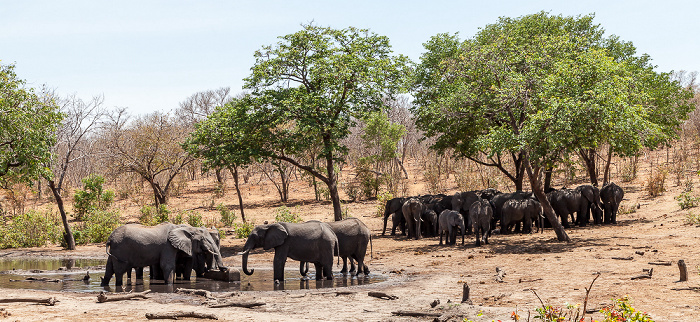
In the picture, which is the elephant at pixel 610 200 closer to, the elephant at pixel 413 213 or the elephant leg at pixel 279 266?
the elephant at pixel 413 213

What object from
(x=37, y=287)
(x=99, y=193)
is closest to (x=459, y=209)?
(x=37, y=287)

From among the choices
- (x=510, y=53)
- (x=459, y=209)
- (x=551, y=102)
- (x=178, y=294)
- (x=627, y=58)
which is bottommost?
(x=178, y=294)

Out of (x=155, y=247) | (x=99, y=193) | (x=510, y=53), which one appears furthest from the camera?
(x=99, y=193)

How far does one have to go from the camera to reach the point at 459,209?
2589 cm

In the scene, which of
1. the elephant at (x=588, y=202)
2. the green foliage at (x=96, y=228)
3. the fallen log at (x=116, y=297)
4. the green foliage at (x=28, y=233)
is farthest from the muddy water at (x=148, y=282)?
the elephant at (x=588, y=202)

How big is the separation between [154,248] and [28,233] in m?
15.8

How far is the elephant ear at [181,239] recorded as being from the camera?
1612 cm

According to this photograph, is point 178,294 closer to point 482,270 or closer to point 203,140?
point 482,270

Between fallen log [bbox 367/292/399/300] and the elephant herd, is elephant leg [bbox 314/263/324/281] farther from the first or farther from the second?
the elephant herd

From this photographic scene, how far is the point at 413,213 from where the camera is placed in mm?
25359

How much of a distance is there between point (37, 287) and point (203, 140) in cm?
1157

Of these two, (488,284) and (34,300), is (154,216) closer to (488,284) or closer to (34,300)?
(34,300)

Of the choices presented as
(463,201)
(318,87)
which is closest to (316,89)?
(318,87)

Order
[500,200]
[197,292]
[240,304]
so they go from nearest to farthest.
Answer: [240,304], [197,292], [500,200]
